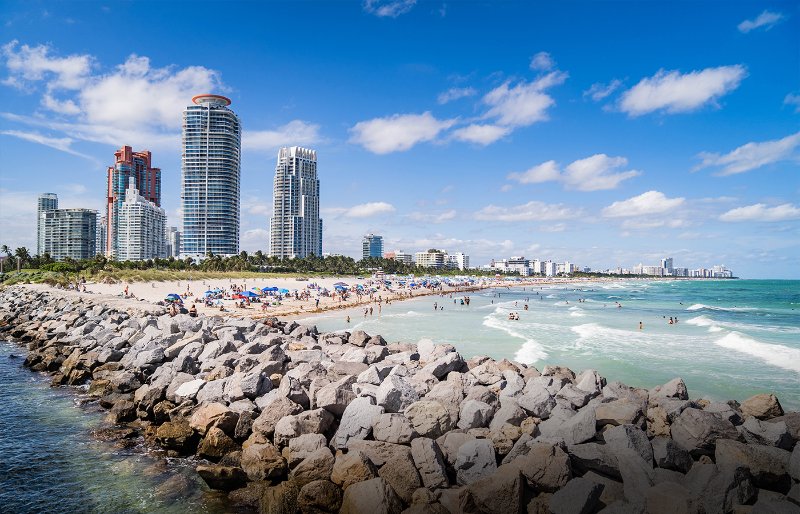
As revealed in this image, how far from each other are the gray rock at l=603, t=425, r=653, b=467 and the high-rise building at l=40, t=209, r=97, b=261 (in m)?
178

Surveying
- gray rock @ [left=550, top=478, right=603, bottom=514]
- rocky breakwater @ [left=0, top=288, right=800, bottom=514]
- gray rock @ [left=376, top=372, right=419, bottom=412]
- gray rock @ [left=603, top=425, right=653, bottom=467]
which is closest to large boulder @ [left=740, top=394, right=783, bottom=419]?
rocky breakwater @ [left=0, top=288, right=800, bottom=514]

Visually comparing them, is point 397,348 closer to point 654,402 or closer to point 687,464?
point 654,402

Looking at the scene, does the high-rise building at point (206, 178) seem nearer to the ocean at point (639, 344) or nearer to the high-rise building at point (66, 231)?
the high-rise building at point (66, 231)

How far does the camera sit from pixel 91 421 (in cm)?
1259

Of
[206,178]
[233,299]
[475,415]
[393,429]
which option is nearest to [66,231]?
[206,178]

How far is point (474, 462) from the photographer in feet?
26.1

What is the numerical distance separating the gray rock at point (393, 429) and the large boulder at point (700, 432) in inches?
205

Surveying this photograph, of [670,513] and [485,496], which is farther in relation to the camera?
[485,496]

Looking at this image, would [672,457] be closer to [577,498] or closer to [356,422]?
[577,498]

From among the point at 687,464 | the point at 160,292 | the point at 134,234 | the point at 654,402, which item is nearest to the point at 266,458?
the point at 687,464

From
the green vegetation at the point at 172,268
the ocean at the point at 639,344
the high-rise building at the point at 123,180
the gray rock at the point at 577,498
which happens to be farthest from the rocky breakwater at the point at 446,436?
the high-rise building at the point at 123,180

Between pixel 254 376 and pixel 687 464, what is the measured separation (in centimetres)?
995

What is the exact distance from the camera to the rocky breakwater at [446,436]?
22.8 feet

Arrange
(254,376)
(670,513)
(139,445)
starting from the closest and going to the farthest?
(670,513), (139,445), (254,376)
